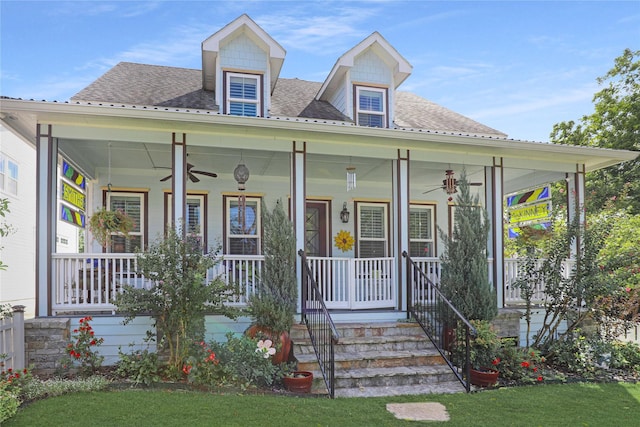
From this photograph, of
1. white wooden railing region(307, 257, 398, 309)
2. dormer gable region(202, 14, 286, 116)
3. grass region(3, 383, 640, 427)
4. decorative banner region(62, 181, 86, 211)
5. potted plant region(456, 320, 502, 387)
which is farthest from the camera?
dormer gable region(202, 14, 286, 116)

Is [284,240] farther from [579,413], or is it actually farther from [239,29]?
[239,29]

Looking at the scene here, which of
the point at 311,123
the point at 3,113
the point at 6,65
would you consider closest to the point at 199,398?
the point at 311,123

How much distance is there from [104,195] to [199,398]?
6.46 m

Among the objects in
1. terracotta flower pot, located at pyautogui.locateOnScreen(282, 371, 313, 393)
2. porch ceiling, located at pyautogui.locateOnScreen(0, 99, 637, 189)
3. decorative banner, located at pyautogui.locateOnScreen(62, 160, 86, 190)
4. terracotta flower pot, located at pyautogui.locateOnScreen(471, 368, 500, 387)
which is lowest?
terracotta flower pot, located at pyautogui.locateOnScreen(471, 368, 500, 387)

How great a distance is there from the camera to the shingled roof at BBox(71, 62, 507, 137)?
31.1 feet

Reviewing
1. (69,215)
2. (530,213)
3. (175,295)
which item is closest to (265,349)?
(175,295)

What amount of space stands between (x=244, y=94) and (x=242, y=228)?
3000mm

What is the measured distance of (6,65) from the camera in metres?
8.05

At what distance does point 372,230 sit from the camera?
1154 cm

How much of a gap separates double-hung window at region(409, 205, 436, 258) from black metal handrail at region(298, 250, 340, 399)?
5.23 m

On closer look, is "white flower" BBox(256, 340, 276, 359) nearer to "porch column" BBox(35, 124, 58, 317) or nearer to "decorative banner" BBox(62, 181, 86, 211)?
"porch column" BBox(35, 124, 58, 317)

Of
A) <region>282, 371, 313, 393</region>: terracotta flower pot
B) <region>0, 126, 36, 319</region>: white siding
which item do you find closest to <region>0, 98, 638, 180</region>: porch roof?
<region>282, 371, 313, 393</region>: terracotta flower pot

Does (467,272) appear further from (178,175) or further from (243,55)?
(243,55)

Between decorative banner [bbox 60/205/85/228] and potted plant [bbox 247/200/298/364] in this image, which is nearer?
potted plant [bbox 247/200/298/364]
